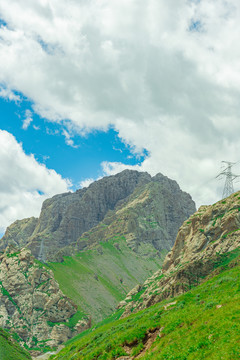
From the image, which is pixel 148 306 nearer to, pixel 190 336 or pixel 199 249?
pixel 199 249

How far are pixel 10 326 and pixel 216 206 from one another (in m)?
105

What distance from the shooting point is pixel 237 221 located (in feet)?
247

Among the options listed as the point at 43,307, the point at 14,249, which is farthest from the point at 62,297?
the point at 14,249

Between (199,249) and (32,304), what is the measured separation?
320ft

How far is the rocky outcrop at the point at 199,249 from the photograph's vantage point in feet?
201

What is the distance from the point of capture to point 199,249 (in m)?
83.4

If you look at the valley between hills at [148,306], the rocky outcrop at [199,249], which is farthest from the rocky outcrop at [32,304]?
the rocky outcrop at [199,249]

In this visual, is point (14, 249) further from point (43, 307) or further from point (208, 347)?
point (208, 347)

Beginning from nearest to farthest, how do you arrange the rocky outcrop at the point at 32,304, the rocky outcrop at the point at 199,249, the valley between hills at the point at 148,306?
the valley between hills at the point at 148,306 < the rocky outcrop at the point at 199,249 < the rocky outcrop at the point at 32,304

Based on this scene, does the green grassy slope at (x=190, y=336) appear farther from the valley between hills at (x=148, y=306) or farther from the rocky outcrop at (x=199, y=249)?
the rocky outcrop at (x=199, y=249)

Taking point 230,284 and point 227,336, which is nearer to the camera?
point 227,336

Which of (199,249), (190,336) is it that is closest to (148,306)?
(199,249)

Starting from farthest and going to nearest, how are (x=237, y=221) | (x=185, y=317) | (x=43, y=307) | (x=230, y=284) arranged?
(x=43, y=307) < (x=237, y=221) < (x=230, y=284) < (x=185, y=317)

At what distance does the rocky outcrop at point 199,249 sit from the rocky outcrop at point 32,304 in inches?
1832
